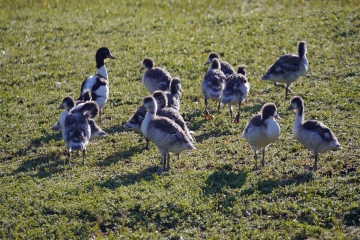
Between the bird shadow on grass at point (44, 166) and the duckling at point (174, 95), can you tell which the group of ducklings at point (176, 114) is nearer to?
the duckling at point (174, 95)

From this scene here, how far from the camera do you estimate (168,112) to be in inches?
601

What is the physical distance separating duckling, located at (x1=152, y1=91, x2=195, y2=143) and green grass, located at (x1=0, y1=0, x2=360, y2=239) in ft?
2.35

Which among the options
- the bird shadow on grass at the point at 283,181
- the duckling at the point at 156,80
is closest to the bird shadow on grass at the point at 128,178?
the bird shadow on grass at the point at 283,181

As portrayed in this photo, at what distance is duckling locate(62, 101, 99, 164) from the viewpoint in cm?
1424

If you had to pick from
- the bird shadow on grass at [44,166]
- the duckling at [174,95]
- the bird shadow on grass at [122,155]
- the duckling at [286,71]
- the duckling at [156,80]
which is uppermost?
the duckling at [286,71]

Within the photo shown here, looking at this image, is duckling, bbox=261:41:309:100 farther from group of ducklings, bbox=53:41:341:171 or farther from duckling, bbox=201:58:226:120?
duckling, bbox=201:58:226:120

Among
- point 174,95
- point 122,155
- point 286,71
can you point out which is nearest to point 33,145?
point 122,155

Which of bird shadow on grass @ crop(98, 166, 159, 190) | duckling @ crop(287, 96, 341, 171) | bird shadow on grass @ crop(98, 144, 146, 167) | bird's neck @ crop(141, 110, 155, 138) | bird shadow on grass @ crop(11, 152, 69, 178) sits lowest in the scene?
bird shadow on grass @ crop(98, 166, 159, 190)

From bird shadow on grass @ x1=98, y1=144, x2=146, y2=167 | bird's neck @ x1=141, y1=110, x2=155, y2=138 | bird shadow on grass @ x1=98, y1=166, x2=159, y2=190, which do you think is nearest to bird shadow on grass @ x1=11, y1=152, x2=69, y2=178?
bird shadow on grass @ x1=98, y1=144, x2=146, y2=167

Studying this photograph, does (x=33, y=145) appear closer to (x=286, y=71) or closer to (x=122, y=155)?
(x=122, y=155)

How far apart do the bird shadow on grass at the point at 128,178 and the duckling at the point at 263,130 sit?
2285mm

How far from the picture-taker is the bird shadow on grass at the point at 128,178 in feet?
42.7

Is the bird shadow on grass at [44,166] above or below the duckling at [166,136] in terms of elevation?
below

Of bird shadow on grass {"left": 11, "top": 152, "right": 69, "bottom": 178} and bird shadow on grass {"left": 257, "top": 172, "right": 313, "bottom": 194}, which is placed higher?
bird shadow on grass {"left": 11, "top": 152, "right": 69, "bottom": 178}
